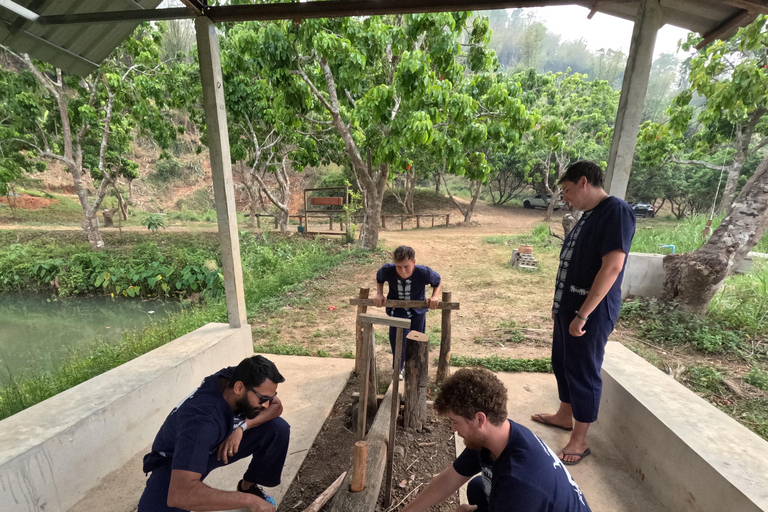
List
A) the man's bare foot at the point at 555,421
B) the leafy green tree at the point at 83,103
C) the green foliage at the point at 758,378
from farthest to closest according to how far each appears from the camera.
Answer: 1. the leafy green tree at the point at 83,103
2. the green foliage at the point at 758,378
3. the man's bare foot at the point at 555,421

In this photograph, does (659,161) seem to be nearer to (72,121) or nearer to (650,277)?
(650,277)

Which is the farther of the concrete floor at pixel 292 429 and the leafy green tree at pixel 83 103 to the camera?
the leafy green tree at pixel 83 103

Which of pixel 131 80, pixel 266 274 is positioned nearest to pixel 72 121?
pixel 131 80

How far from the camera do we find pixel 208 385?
1.67 metres

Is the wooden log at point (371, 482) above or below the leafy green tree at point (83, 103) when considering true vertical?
below

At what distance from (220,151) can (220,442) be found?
2214 mm

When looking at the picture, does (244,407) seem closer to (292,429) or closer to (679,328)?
(292,429)

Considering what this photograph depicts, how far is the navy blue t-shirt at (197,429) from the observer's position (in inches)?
56.2

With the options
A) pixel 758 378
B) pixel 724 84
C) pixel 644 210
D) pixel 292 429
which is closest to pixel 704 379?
pixel 758 378

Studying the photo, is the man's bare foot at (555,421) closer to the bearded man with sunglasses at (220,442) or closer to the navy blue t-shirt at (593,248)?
the navy blue t-shirt at (593,248)

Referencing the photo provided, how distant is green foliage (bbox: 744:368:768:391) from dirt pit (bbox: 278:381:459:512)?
297 cm

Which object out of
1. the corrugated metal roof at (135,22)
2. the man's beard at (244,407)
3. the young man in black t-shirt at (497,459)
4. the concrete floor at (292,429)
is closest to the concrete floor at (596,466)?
the young man in black t-shirt at (497,459)

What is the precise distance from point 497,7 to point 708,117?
4775 millimetres

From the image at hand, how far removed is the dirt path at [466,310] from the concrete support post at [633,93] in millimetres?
2304
